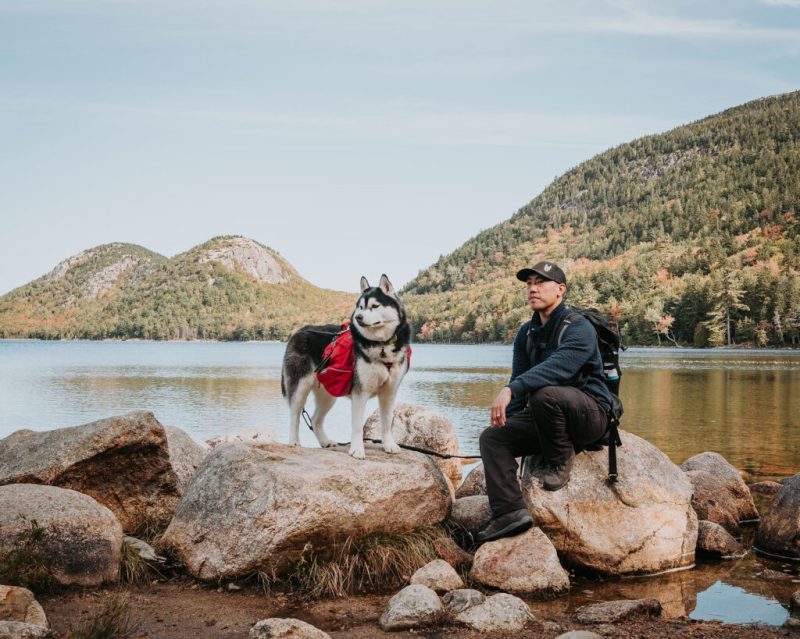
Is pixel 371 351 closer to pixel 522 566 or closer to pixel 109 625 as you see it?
pixel 522 566

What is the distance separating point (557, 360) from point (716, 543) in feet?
11.4

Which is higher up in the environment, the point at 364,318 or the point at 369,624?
the point at 364,318

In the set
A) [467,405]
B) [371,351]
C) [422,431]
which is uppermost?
[371,351]

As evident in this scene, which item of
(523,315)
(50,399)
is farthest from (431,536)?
(523,315)

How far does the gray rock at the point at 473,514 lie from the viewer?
894 cm

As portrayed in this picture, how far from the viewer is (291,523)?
723cm

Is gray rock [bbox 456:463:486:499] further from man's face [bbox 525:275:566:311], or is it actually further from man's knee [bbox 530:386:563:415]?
man's face [bbox 525:275:566:311]

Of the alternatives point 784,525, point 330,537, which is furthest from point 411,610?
point 784,525

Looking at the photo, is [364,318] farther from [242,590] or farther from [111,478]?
[111,478]

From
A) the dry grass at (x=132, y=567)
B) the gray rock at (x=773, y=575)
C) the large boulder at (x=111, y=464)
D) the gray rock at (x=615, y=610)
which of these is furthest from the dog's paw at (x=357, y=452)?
the gray rock at (x=773, y=575)

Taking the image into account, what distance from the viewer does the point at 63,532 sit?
678 cm

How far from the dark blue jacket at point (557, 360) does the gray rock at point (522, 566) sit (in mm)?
1373

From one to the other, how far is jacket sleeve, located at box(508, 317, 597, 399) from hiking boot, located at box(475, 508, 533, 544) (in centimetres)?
127

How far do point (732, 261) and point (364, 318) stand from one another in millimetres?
145041
